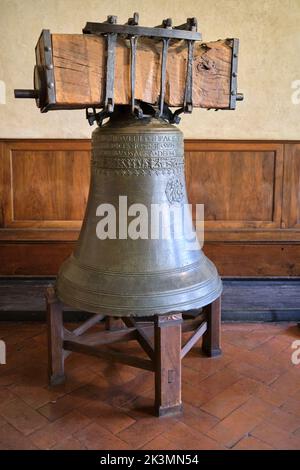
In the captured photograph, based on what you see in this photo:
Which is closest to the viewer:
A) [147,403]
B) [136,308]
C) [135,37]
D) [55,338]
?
[135,37]

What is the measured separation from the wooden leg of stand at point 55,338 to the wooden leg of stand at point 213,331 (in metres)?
0.70

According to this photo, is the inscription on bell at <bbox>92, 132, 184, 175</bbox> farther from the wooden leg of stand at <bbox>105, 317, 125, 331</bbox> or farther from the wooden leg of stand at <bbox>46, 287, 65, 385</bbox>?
the wooden leg of stand at <bbox>105, 317, 125, 331</bbox>

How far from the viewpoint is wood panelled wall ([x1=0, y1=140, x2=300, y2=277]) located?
9.66ft

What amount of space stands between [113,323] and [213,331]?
0.58 m

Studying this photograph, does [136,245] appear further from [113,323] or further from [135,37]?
[113,323]

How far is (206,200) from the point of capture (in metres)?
3.01

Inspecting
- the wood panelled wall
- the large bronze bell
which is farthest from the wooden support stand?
the wood panelled wall

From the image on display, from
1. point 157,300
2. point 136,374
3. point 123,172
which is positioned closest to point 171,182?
point 123,172

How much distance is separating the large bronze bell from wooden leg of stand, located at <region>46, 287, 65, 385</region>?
5.9 inches

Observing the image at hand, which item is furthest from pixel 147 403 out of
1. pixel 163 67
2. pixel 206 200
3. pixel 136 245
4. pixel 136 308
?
pixel 206 200

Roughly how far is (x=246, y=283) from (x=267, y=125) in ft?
3.30

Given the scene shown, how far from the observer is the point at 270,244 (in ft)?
9.96
